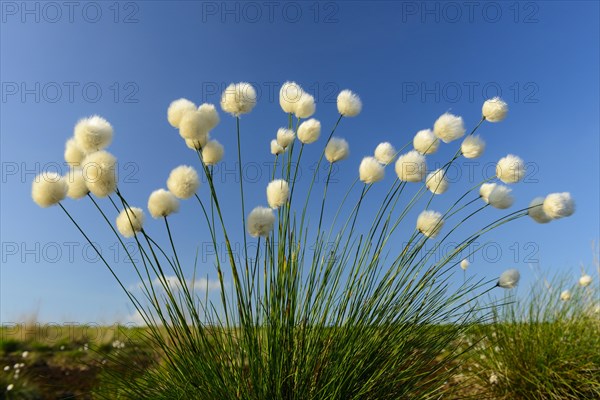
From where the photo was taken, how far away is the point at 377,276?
8.43ft

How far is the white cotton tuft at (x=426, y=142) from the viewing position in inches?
110

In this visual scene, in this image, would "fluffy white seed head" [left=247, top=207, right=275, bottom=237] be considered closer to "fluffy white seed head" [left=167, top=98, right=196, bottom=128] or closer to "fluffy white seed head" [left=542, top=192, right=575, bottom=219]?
"fluffy white seed head" [left=167, top=98, right=196, bottom=128]

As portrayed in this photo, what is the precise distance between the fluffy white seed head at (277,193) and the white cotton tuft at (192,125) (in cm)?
45

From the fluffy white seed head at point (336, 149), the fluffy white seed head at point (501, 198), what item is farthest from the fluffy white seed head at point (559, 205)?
the fluffy white seed head at point (336, 149)

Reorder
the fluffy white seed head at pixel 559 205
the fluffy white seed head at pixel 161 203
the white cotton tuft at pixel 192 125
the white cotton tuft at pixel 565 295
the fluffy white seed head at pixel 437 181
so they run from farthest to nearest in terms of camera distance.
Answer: the white cotton tuft at pixel 565 295 → the fluffy white seed head at pixel 437 181 → the fluffy white seed head at pixel 559 205 → the fluffy white seed head at pixel 161 203 → the white cotton tuft at pixel 192 125

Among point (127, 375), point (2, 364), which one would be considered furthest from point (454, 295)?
point (2, 364)

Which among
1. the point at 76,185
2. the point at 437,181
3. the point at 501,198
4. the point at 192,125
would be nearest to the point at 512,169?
the point at 501,198

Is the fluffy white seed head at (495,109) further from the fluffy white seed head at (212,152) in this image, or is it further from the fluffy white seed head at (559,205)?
the fluffy white seed head at (212,152)

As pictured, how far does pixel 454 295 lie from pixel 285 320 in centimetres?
99

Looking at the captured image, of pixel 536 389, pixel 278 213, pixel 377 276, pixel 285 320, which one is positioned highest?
pixel 278 213

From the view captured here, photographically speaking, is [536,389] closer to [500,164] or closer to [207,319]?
[500,164]

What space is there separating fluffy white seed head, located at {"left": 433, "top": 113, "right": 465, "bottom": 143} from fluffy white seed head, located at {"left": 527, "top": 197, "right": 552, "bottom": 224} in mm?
584

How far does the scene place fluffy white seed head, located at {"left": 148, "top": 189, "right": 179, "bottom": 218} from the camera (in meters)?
2.24

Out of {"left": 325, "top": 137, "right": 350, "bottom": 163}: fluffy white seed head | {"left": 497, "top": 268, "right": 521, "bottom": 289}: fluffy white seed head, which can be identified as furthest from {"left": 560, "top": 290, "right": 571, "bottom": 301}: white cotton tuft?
{"left": 325, "top": 137, "right": 350, "bottom": 163}: fluffy white seed head
